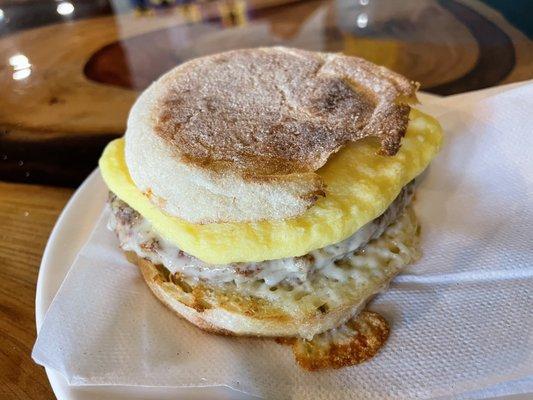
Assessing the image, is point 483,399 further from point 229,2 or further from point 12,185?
point 229,2

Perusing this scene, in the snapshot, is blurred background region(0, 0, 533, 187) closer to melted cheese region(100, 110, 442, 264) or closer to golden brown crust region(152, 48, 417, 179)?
golden brown crust region(152, 48, 417, 179)

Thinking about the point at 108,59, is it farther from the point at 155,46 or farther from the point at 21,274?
the point at 21,274

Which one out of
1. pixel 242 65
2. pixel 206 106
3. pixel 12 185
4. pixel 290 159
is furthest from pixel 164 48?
pixel 290 159

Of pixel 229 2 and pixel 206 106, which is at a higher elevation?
pixel 206 106

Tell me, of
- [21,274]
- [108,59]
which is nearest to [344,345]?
[21,274]

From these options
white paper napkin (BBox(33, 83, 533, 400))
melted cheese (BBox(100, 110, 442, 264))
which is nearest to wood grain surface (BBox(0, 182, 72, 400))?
white paper napkin (BBox(33, 83, 533, 400))

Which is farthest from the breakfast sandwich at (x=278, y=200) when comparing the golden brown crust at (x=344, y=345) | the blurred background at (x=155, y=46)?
the blurred background at (x=155, y=46)

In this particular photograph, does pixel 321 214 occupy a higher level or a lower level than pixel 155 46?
higher
